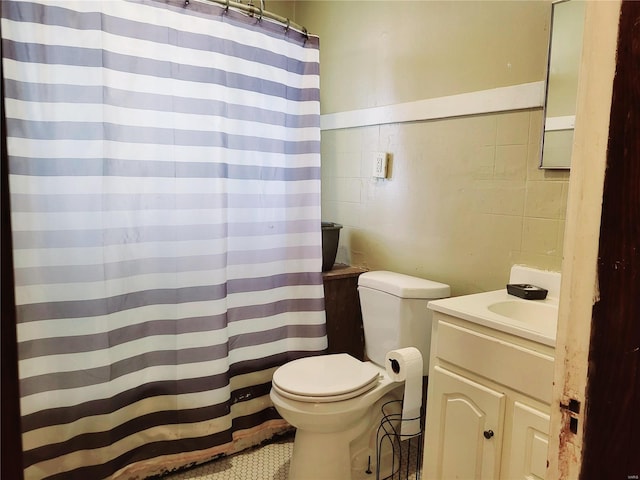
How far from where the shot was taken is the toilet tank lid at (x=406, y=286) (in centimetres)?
177

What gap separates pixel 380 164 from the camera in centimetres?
216

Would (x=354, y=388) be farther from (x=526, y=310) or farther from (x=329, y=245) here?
(x=329, y=245)

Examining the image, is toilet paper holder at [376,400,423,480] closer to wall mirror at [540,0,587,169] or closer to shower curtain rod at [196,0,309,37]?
wall mirror at [540,0,587,169]

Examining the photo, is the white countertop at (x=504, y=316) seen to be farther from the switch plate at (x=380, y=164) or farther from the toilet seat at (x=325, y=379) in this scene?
the switch plate at (x=380, y=164)

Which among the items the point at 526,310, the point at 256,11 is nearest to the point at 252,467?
the point at 526,310

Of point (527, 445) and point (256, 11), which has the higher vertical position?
point (256, 11)

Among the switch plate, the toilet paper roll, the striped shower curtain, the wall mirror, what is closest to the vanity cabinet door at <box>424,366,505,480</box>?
the toilet paper roll

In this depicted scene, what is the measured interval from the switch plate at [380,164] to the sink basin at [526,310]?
0.91 meters

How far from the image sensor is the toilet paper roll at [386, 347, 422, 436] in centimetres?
160

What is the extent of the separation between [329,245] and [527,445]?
1.21 m

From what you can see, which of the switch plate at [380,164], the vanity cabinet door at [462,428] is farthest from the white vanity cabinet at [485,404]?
the switch plate at [380,164]

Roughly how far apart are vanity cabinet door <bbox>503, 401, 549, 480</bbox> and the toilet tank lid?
2.00 ft

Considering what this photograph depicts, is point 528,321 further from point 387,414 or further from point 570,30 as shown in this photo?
point 570,30

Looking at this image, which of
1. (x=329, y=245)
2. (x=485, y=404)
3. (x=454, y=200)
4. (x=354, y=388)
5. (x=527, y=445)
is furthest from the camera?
(x=329, y=245)
